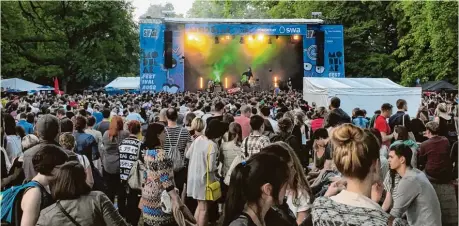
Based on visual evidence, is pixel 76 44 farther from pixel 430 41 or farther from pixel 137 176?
pixel 137 176

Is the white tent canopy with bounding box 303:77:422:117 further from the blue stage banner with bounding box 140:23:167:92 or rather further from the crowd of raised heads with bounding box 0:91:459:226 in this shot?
the blue stage banner with bounding box 140:23:167:92

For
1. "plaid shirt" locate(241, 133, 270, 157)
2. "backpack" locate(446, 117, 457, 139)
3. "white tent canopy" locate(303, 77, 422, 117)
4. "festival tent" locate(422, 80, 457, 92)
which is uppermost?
"festival tent" locate(422, 80, 457, 92)

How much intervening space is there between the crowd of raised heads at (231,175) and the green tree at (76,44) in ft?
84.9

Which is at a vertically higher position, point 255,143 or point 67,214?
point 255,143

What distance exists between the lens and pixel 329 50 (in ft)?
97.8

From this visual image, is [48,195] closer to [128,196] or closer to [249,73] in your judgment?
[128,196]

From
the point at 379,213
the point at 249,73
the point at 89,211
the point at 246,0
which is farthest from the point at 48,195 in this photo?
the point at 246,0

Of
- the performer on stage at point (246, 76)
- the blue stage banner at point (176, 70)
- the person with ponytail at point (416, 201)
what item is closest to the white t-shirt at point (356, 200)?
the person with ponytail at point (416, 201)

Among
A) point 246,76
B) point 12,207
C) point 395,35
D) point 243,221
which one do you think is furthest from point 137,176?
point 395,35

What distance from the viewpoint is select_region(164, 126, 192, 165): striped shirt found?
265 inches

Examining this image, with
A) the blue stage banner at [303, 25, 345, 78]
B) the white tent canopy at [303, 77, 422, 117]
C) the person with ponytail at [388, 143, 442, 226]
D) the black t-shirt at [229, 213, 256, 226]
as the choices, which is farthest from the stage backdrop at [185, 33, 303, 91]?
the black t-shirt at [229, 213, 256, 226]

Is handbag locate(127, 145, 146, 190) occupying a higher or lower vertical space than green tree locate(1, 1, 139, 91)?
lower

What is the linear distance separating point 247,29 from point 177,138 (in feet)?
73.1

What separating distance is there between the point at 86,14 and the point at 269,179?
3411 cm
